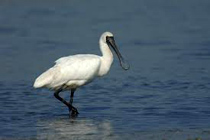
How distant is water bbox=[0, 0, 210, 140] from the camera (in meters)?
12.8

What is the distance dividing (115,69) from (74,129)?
18.0 feet

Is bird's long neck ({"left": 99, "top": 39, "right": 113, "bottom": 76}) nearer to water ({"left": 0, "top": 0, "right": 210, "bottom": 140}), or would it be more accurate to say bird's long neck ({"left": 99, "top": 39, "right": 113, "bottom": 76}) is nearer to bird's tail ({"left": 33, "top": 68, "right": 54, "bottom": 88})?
water ({"left": 0, "top": 0, "right": 210, "bottom": 140})

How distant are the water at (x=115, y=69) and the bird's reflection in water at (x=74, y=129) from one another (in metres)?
0.02

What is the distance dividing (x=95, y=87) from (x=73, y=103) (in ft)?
4.49

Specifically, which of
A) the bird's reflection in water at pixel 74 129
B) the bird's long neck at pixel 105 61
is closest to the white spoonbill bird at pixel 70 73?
the bird's long neck at pixel 105 61

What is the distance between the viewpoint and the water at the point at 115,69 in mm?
12781

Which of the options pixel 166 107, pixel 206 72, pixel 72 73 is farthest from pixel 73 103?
pixel 206 72

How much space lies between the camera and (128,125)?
12.8 m

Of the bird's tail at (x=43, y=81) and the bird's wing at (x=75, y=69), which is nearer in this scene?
the bird's tail at (x=43, y=81)

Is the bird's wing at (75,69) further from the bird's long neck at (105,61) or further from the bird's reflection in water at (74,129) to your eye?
the bird's reflection in water at (74,129)

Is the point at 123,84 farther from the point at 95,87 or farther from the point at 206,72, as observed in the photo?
the point at 206,72

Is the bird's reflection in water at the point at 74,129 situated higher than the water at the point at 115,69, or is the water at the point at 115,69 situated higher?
the water at the point at 115,69

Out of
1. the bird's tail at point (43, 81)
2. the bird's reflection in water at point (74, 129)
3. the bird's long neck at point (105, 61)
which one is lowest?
the bird's reflection in water at point (74, 129)

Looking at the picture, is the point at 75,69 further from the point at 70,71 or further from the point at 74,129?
the point at 74,129
